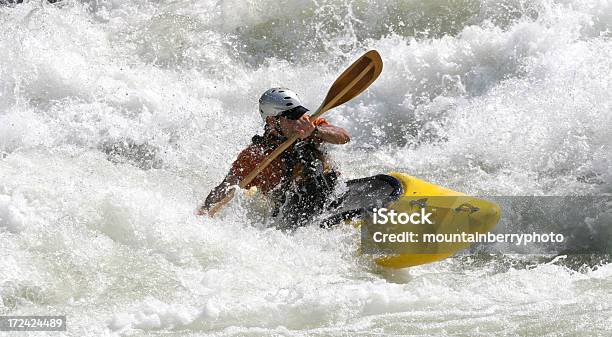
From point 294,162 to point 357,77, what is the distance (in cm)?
83

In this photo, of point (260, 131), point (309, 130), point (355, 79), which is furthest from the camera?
point (260, 131)

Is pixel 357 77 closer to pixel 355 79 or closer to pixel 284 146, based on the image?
pixel 355 79

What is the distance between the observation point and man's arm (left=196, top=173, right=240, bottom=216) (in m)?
5.41

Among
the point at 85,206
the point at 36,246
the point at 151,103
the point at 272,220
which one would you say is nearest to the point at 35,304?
the point at 36,246

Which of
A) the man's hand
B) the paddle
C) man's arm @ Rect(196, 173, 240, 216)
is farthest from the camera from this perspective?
the paddle

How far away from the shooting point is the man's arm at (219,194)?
5.41 m

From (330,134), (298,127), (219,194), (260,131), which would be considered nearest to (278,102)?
(298,127)

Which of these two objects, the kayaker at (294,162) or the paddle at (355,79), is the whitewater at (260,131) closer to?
the kayaker at (294,162)

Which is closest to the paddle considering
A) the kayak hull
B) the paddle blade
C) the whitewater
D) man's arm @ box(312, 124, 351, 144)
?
the paddle blade

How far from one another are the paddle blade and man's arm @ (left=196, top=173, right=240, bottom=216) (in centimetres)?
83

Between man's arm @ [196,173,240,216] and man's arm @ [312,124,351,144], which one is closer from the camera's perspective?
man's arm @ [312,124,351,144]

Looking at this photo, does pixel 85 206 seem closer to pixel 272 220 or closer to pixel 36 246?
pixel 36 246

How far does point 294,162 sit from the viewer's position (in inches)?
209

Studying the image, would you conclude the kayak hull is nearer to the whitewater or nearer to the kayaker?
the whitewater
